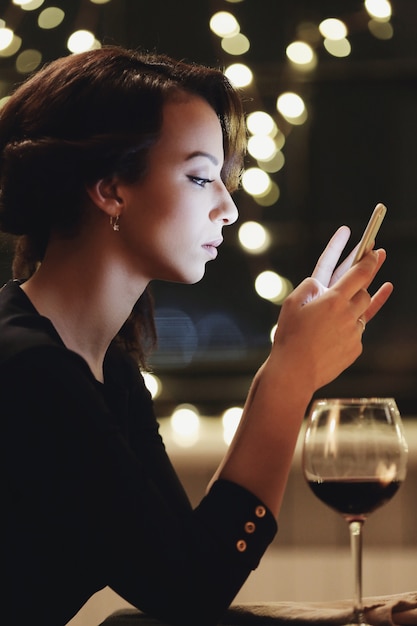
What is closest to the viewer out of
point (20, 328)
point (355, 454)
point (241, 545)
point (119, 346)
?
point (355, 454)

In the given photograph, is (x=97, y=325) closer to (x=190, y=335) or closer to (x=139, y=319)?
(x=139, y=319)

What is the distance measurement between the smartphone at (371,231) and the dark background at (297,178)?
1605mm

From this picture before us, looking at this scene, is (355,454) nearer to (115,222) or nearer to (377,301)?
(377,301)

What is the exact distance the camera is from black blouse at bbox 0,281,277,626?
3.13ft

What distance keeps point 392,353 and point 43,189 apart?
1514mm

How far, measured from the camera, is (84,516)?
1.01 meters

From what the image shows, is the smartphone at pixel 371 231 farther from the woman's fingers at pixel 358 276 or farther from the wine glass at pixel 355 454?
the wine glass at pixel 355 454

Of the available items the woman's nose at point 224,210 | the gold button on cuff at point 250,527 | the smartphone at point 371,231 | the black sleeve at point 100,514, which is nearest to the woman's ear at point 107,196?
the woman's nose at point 224,210

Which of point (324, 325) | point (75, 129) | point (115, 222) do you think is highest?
point (75, 129)

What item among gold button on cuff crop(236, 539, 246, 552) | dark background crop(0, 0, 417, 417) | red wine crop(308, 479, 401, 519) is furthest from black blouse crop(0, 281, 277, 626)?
dark background crop(0, 0, 417, 417)

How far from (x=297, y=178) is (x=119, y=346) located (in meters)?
1.28

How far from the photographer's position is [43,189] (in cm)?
127

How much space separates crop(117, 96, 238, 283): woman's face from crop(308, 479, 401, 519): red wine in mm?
440

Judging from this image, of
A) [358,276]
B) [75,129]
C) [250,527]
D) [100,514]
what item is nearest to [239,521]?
[250,527]
